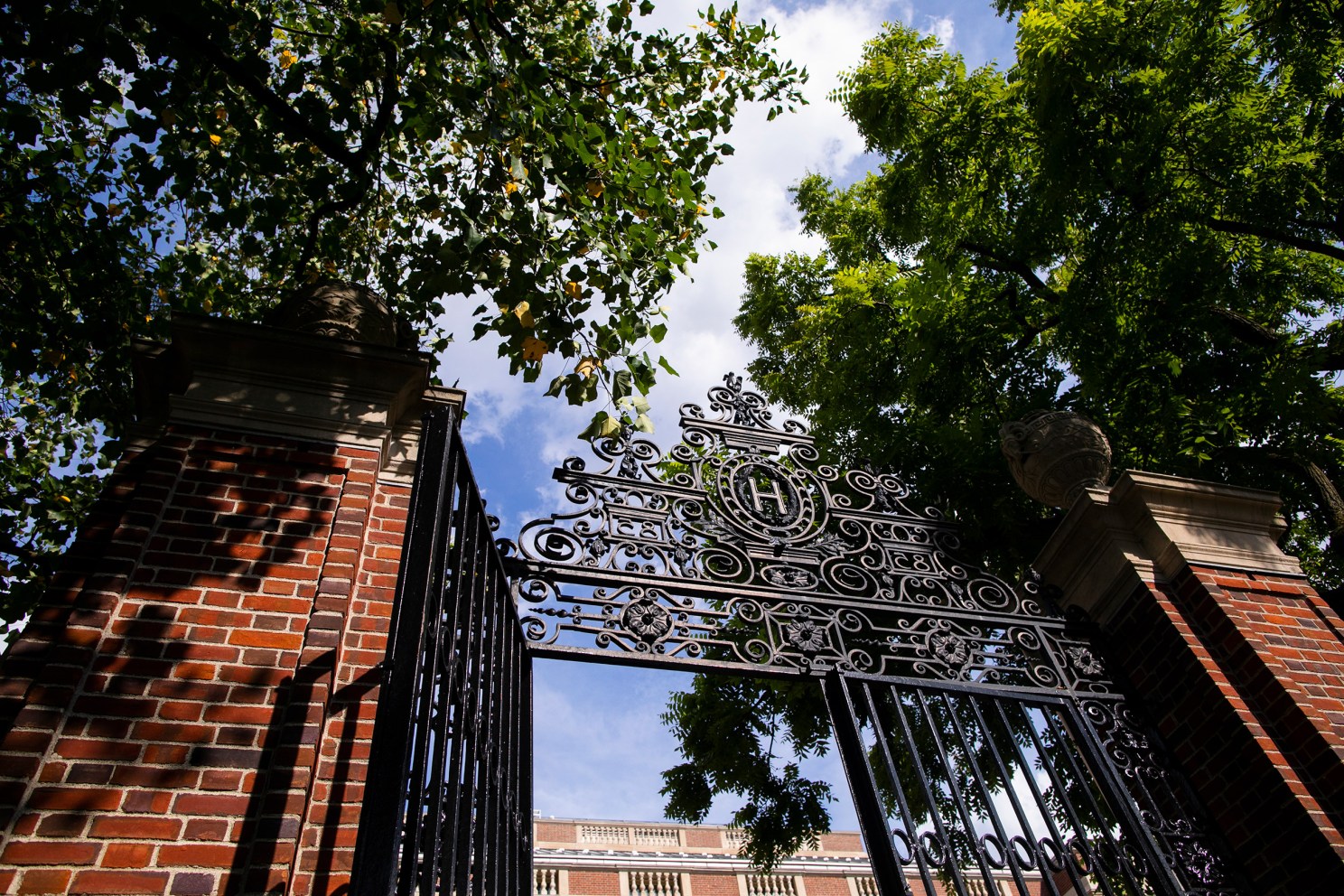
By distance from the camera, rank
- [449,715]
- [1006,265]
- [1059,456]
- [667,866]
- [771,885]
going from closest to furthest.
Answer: [449,715] → [1059,456] → [1006,265] → [667,866] → [771,885]

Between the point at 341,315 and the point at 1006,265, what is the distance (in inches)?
276

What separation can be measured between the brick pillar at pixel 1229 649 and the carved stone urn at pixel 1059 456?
0.28m

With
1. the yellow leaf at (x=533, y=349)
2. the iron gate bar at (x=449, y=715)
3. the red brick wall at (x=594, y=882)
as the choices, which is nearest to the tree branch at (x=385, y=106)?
the yellow leaf at (x=533, y=349)

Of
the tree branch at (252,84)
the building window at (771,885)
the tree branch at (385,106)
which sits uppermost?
the building window at (771,885)

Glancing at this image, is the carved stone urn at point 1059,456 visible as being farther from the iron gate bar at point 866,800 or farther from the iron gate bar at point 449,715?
the iron gate bar at point 449,715

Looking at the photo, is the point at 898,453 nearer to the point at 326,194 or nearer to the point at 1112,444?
the point at 1112,444

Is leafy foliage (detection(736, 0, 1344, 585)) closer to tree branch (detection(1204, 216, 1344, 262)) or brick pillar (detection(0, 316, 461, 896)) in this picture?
tree branch (detection(1204, 216, 1344, 262))

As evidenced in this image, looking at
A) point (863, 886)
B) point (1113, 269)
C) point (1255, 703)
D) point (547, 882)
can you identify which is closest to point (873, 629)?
point (1255, 703)

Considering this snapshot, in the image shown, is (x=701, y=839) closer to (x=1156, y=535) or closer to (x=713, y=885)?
(x=713, y=885)

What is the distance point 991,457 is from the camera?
24.0 feet

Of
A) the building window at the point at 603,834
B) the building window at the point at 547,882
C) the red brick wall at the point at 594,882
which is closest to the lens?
the building window at the point at 547,882

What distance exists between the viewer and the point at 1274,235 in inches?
264

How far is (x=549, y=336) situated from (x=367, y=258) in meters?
3.63

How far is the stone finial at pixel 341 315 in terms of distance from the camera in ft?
13.4
